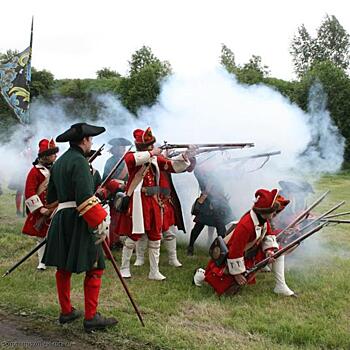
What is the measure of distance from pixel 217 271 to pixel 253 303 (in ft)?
1.74

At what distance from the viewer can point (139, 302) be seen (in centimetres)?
541

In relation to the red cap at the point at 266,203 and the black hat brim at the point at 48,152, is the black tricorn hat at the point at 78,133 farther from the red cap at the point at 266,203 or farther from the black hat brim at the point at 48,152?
the black hat brim at the point at 48,152

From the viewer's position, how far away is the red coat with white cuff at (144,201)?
6.23 meters

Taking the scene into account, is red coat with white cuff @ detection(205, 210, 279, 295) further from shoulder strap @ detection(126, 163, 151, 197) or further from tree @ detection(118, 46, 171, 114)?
tree @ detection(118, 46, 171, 114)

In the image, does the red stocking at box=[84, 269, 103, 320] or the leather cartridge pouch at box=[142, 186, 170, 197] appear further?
the leather cartridge pouch at box=[142, 186, 170, 197]

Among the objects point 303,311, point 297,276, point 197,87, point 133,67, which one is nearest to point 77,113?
point 133,67

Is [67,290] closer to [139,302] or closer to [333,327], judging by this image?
[139,302]

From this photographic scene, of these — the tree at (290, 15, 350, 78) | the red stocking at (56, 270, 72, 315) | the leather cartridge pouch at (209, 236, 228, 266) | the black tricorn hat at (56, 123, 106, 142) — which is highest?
the tree at (290, 15, 350, 78)

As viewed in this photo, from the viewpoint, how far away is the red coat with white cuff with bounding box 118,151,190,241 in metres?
6.23

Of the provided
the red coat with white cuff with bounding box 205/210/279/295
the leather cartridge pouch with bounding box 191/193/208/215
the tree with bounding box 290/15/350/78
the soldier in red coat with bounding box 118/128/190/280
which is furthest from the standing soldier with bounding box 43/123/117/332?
the tree with bounding box 290/15/350/78

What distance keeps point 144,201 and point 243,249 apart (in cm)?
150

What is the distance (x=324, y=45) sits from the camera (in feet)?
121

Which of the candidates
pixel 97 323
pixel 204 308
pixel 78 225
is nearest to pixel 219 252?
pixel 204 308

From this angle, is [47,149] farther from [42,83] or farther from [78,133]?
[42,83]
